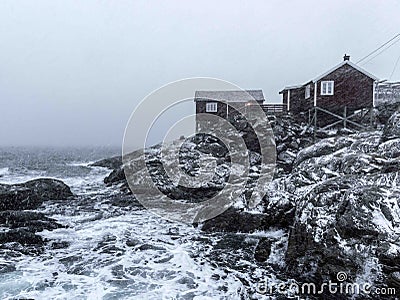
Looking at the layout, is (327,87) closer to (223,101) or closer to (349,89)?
(349,89)

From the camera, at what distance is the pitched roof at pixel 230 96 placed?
38744 mm

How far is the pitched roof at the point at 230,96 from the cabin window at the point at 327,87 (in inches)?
423

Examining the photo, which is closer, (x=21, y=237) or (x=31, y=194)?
(x=21, y=237)

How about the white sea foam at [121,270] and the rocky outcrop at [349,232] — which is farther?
the white sea foam at [121,270]

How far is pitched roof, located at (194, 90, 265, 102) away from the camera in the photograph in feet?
127

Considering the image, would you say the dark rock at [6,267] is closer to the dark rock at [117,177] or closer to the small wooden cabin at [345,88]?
the dark rock at [117,177]

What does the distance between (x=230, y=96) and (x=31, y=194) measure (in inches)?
979

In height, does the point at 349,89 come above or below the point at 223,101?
below

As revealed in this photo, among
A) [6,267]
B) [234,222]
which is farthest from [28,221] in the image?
[234,222]

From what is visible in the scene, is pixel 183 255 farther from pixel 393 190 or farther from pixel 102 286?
pixel 393 190

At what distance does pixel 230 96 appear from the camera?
39.1 meters

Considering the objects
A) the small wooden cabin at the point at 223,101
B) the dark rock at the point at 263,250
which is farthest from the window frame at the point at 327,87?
the dark rock at the point at 263,250

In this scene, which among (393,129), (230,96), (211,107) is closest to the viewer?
(393,129)

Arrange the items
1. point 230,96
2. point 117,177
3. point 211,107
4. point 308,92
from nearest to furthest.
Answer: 1. point 117,177
2. point 308,92
3. point 211,107
4. point 230,96
